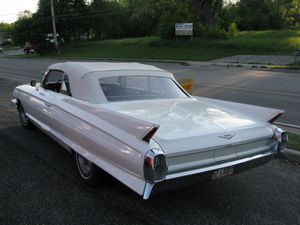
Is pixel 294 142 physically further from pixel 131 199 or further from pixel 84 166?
pixel 84 166

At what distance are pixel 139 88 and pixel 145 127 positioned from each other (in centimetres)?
186

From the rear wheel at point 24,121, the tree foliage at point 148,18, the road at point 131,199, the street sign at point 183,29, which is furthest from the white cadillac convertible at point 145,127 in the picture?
the tree foliage at point 148,18

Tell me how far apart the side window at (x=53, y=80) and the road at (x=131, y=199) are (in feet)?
3.53

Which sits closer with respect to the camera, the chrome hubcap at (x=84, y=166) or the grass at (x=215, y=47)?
the chrome hubcap at (x=84, y=166)

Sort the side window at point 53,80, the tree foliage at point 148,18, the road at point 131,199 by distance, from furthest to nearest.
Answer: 1. the tree foliage at point 148,18
2. the side window at point 53,80
3. the road at point 131,199

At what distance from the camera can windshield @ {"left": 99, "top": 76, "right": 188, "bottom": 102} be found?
4.85 m

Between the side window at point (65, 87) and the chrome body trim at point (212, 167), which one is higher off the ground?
the side window at point (65, 87)

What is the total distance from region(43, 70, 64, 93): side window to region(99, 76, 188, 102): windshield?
3.27 ft

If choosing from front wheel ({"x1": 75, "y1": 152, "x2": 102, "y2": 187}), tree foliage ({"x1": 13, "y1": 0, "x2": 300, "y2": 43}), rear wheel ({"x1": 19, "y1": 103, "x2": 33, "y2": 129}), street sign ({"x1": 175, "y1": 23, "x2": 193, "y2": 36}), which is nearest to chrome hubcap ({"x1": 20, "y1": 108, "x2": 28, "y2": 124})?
rear wheel ({"x1": 19, "y1": 103, "x2": 33, "y2": 129})

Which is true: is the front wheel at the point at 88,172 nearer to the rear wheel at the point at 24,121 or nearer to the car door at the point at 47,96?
the car door at the point at 47,96

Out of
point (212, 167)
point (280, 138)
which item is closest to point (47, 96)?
point (212, 167)

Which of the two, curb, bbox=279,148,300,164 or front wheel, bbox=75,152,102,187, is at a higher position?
front wheel, bbox=75,152,102,187

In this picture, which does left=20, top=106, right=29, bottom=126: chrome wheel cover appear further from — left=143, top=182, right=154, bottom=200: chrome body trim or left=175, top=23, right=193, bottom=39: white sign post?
left=175, top=23, right=193, bottom=39: white sign post

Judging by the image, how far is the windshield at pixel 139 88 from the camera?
15.9 ft
